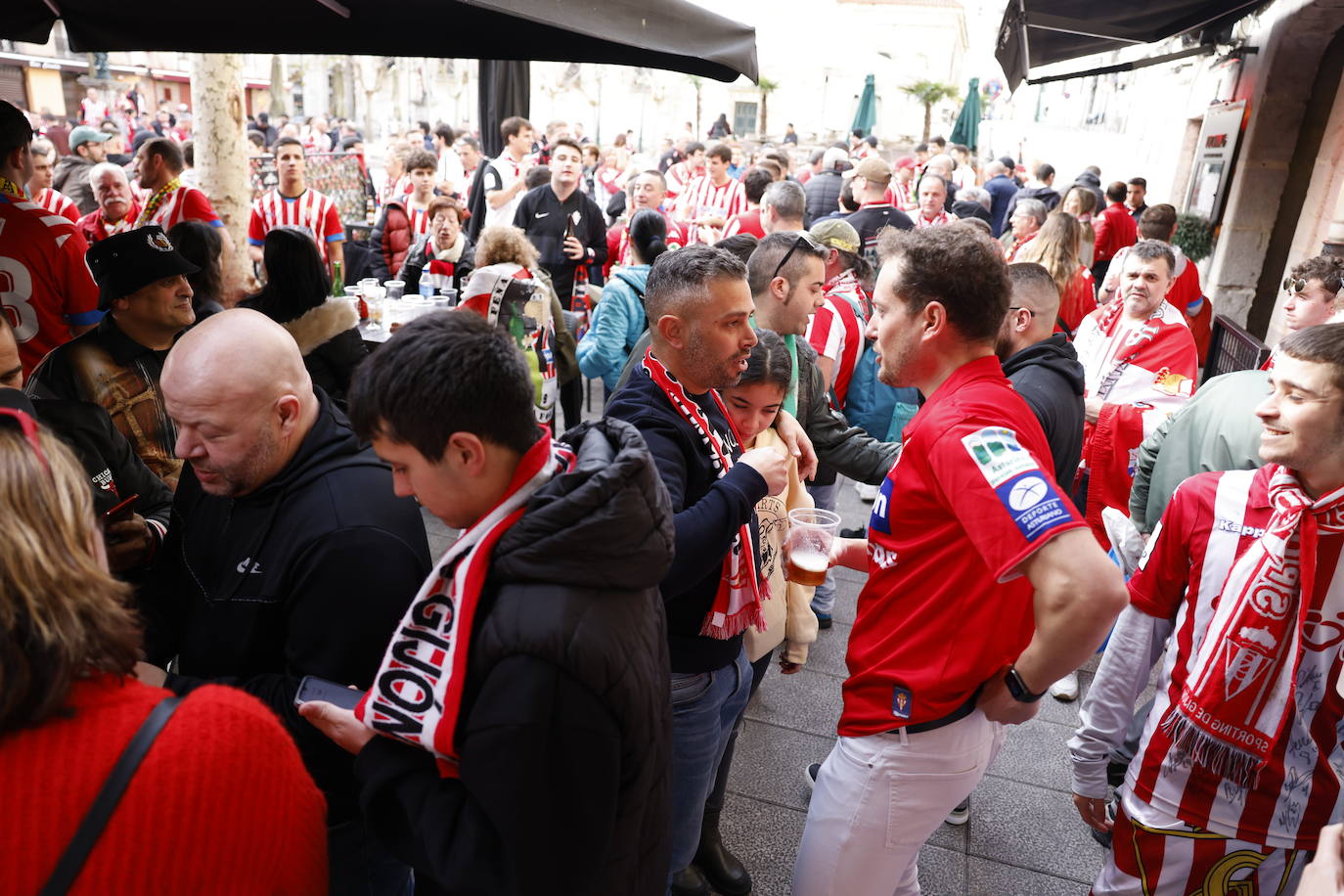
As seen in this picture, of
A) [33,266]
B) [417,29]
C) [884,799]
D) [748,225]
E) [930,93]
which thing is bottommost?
[884,799]

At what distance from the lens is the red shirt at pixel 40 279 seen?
4.01 m

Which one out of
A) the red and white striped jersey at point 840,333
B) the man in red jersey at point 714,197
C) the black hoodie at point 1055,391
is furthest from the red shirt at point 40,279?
the man in red jersey at point 714,197

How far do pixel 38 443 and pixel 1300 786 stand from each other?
259cm

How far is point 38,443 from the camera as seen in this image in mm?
1158

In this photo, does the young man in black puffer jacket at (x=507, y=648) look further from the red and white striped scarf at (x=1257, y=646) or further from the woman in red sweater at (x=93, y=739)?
the red and white striped scarf at (x=1257, y=646)

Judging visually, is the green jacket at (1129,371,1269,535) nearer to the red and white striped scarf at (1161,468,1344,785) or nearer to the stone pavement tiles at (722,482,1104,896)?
the red and white striped scarf at (1161,468,1344,785)

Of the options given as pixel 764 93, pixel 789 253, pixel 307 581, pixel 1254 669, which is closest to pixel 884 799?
pixel 1254 669

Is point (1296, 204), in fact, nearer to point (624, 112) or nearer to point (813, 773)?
point (813, 773)

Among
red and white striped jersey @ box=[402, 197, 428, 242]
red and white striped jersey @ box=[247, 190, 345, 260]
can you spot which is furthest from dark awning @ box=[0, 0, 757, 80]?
red and white striped jersey @ box=[402, 197, 428, 242]

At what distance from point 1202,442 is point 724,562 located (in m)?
2.06

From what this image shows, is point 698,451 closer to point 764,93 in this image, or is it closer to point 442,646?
point 442,646

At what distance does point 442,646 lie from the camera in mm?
1313

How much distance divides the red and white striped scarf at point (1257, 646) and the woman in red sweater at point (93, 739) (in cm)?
200

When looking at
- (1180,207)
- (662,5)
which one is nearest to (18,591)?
(662,5)
